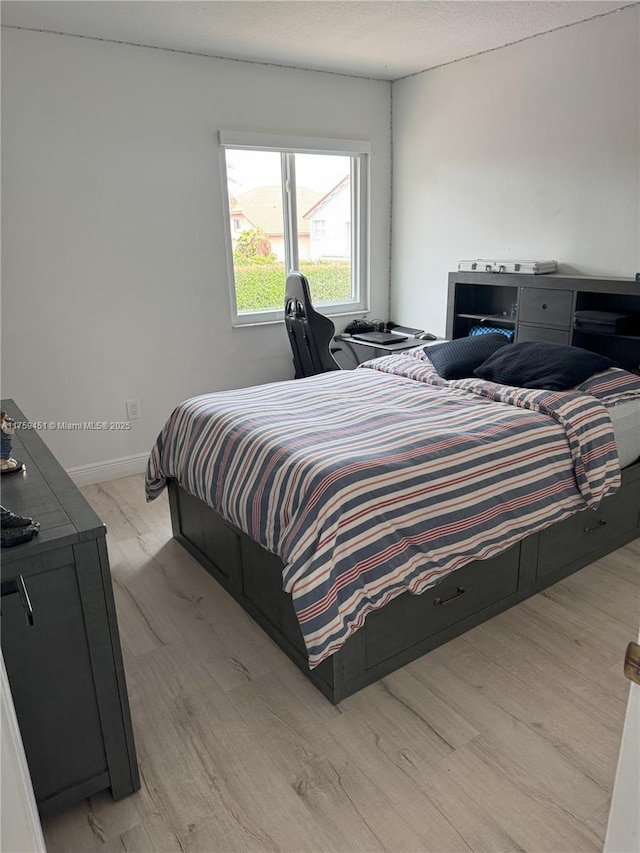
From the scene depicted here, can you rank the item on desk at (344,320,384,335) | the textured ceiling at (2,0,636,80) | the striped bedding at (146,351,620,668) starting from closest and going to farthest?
the striped bedding at (146,351,620,668)
the textured ceiling at (2,0,636,80)
the item on desk at (344,320,384,335)

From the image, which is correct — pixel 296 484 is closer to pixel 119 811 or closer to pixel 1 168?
pixel 119 811

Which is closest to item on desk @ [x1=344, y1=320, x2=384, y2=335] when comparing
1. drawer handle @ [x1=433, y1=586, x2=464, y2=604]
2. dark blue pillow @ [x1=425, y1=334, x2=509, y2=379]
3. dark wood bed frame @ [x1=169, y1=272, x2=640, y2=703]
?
dark wood bed frame @ [x1=169, y1=272, x2=640, y2=703]

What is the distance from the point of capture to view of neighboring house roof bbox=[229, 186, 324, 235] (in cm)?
391

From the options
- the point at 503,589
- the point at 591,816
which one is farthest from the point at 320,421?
the point at 591,816

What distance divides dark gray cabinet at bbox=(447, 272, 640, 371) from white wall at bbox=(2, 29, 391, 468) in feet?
5.43

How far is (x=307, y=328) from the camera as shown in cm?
335

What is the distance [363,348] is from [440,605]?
2.46m

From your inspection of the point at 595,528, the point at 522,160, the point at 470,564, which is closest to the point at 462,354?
the point at 595,528

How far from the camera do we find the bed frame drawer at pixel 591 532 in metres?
2.38

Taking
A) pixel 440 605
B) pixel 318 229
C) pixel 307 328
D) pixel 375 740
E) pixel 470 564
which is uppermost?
pixel 318 229

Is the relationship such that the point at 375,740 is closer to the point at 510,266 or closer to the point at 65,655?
the point at 65,655

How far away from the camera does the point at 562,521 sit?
7.80 feet

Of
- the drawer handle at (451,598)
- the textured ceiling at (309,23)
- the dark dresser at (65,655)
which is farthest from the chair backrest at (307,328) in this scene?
the dark dresser at (65,655)

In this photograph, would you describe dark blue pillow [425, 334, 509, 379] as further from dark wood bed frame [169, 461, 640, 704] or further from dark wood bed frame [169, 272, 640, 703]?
dark wood bed frame [169, 461, 640, 704]
